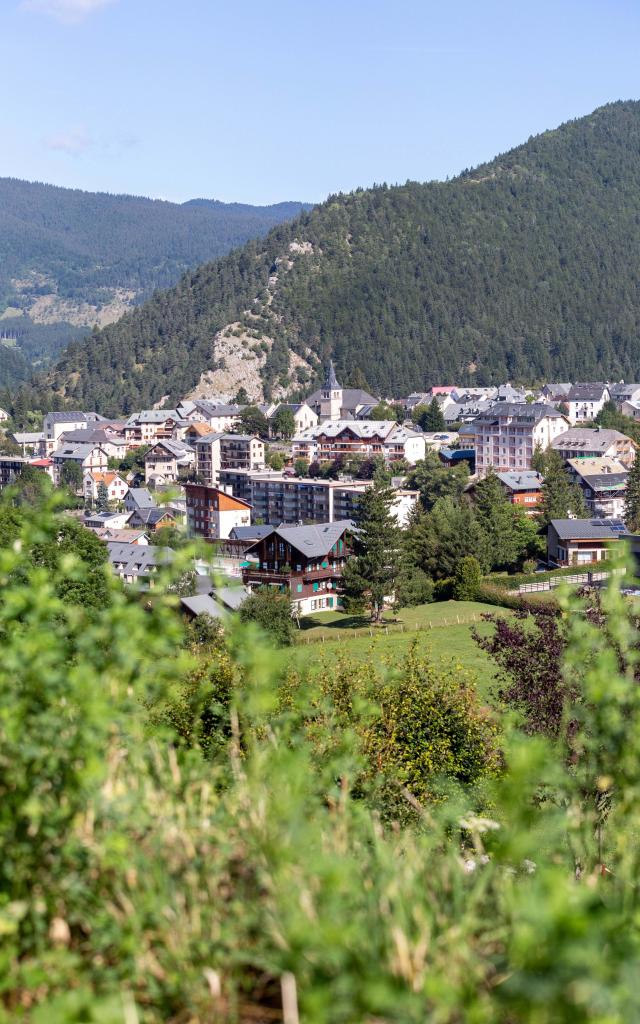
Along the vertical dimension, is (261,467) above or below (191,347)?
below

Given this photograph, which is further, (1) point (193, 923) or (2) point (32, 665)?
(2) point (32, 665)

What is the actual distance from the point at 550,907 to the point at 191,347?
155174 mm

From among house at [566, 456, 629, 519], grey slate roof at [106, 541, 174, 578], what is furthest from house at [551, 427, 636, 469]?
grey slate roof at [106, 541, 174, 578]

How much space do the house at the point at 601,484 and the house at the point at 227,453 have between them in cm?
2924

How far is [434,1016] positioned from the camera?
342 centimetres

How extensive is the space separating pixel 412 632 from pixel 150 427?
262 feet

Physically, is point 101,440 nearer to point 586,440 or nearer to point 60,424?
point 60,424

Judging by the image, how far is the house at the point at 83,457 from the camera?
102312mm

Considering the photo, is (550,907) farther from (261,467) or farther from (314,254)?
(314,254)

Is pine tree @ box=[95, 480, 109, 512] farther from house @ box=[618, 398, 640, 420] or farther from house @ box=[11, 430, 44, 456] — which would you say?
house @ box=[618, 398, 640, 420]

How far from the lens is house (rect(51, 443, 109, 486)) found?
10231 centimetres

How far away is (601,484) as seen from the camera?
78875mm

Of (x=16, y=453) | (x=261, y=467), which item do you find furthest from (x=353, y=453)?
(x=16, y=453)

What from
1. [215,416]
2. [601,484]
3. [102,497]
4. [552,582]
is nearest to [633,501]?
[601,484]
